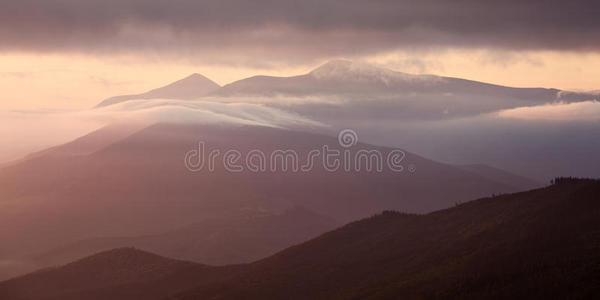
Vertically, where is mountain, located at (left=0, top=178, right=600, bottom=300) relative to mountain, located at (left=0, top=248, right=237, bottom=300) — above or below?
above

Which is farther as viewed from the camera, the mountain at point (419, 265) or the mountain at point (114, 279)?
the mountain at point (114, 279)

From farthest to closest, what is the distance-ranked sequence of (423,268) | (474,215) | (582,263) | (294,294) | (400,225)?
(400,225) → (474,215) → (294,294) → (423,268) → (582,263)

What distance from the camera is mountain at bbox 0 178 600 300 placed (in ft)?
198

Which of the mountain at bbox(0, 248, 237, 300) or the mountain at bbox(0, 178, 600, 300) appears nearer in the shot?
the mountain at bbox(0, 178, 600, 300)

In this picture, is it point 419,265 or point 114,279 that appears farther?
point 114,279

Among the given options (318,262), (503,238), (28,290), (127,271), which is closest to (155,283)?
(127,271)

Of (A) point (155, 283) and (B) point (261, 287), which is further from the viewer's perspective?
(A) point (155, 283)

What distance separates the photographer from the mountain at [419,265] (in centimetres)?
6028

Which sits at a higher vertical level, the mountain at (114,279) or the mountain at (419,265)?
the mountain at (419,265)

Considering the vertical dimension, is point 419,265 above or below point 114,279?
above

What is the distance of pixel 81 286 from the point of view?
111m

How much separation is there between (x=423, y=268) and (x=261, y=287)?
19.4 meters

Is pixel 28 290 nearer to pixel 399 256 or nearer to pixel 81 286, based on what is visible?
pixel 81 286

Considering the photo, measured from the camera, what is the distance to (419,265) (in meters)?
76.2
